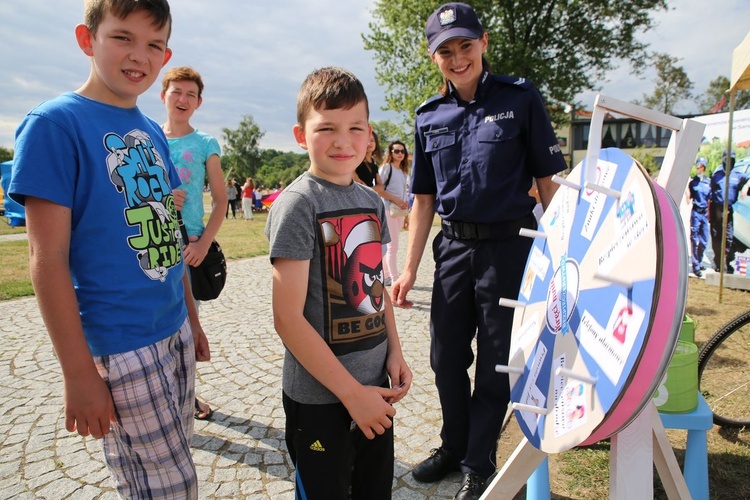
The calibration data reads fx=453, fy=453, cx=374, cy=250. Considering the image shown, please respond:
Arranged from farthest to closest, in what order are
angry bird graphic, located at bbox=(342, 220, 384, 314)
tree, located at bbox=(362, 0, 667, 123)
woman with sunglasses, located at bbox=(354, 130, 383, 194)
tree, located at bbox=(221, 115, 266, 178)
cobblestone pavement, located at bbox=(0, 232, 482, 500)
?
tree, located at bbox=(221, 115, 266, 178)
tree, located at bbox=(362, 0, 667, 123)
woman with sunglasses, located at bbox=(354, 130, 383, 194)
cobblestone pavement, located at bbox=(0, 232, 482, 500)
angry bird graphic, located at bbox=(342, 220, 384, 314)

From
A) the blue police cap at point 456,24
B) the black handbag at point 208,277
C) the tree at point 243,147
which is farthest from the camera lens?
the tree at point 243,147

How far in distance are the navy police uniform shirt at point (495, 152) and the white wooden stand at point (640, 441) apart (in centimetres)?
84

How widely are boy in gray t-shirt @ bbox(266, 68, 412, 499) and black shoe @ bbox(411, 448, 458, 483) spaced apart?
963 mm

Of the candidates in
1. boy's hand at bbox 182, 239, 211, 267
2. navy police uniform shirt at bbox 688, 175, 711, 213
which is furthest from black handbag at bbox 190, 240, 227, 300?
navy police uniform shirt at bbox 688, 175, 711, 213

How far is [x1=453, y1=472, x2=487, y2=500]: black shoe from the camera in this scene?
2.14 metres

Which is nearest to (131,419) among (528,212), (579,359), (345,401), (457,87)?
(345,401)

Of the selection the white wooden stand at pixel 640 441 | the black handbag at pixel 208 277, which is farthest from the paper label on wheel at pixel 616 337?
the black handbag at pixel 208 277

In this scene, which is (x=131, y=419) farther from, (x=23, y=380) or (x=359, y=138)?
(x=23, y=380)

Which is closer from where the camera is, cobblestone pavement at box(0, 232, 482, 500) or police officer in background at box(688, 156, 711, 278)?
cobblestone pavement at box(0, 232, 482, 500)

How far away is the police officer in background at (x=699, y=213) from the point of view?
22.6 ft

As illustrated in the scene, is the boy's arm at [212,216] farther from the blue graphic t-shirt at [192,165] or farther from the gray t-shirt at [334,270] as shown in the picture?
the gray t-shirt at [334,270]

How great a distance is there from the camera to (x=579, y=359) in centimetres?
110

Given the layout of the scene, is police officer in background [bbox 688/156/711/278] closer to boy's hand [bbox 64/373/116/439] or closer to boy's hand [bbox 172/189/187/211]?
boy's hand [bbox 172/189/187/211]

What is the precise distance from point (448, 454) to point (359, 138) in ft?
5.86
